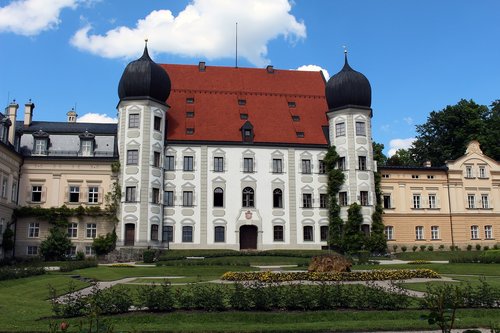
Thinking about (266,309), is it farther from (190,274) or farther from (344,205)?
(344,205)

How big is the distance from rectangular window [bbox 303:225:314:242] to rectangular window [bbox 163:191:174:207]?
1147cm

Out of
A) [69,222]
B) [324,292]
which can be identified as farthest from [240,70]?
[324,292]

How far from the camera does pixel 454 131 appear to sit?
58.4 metres

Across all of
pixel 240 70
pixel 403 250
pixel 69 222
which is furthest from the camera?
pixel 240 70

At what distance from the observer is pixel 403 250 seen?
45344mm

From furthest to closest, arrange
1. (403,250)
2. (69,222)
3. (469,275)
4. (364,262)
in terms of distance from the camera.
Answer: (403,250) < (69,222) < (364,262) < (469,275)

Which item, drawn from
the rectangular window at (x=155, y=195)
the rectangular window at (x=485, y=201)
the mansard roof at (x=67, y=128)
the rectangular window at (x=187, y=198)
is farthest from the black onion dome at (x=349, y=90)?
the mansard roof at (x=67, y=128)

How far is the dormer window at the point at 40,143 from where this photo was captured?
140ft

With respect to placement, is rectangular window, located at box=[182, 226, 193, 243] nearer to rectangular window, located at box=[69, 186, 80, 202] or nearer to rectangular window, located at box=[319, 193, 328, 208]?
rectangular window, located at box=[69, 186, 80, 202]

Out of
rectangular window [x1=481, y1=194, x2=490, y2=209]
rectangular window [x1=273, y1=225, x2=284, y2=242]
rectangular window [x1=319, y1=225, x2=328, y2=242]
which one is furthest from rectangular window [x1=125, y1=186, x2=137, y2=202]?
rectangular window [x1=481, y1=194, x2=490, y2=209]

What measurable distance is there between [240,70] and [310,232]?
59.4 feet

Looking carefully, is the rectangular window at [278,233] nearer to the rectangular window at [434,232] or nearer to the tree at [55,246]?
the rectangular window at [434,232]

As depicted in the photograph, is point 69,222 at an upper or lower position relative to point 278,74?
lower

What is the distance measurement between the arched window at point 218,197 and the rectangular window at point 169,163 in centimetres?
413
